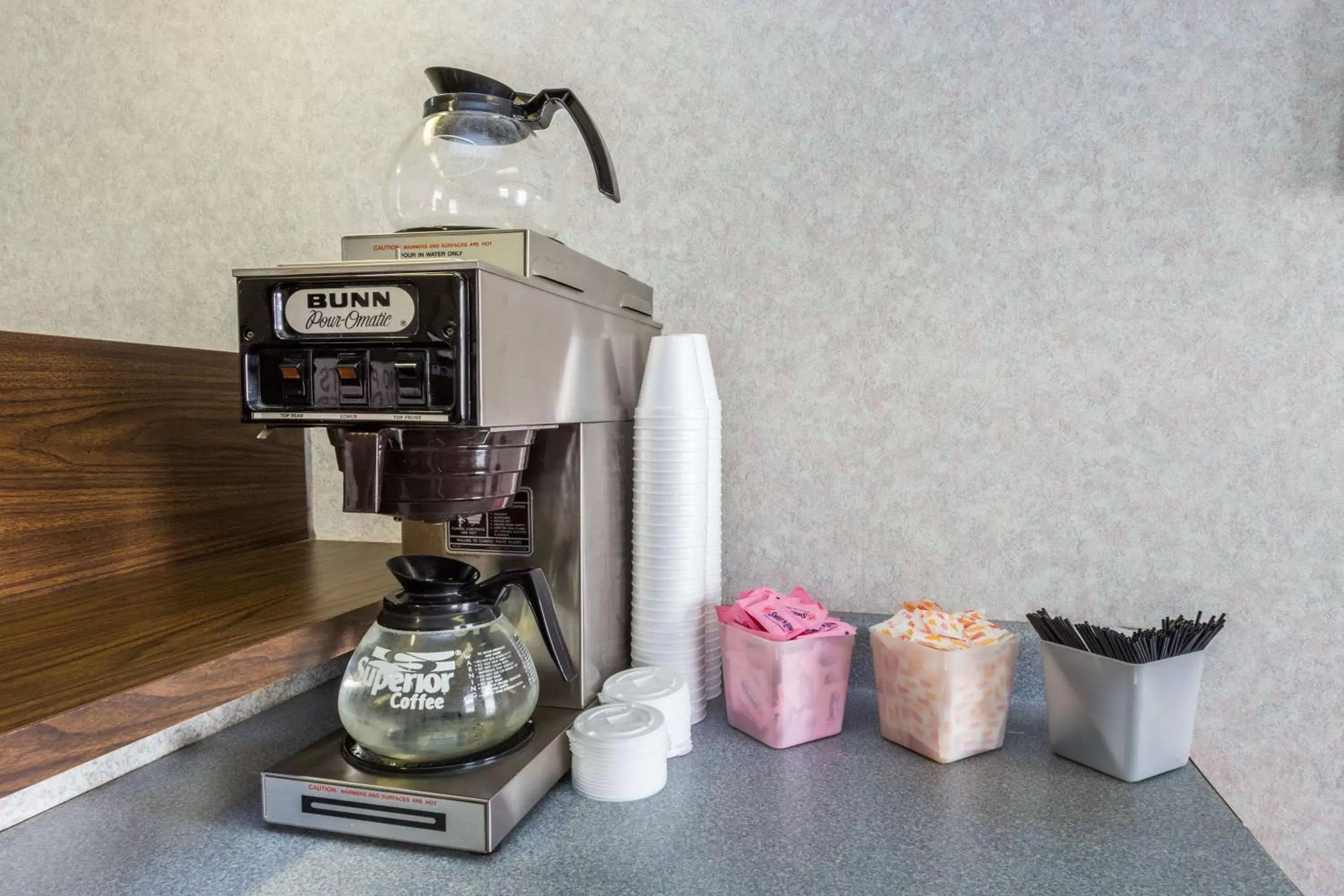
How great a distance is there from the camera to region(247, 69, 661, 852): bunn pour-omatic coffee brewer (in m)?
0.72

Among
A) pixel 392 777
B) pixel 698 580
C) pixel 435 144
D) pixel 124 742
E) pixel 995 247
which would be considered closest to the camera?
pixel 124 742

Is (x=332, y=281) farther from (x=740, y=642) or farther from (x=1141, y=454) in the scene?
(x=1141, y=454)

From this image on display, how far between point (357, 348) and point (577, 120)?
0.40m

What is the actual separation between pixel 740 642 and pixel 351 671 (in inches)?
16.0

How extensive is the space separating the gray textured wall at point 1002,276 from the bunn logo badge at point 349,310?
1.94ft

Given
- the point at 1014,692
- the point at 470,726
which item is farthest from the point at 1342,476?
the point at 470,726

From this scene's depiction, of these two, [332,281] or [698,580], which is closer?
[332,281]

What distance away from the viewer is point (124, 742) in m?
0.66

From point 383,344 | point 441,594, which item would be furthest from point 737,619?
point 383,344

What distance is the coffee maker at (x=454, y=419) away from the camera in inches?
27.9

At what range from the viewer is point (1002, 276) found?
114 centimetres

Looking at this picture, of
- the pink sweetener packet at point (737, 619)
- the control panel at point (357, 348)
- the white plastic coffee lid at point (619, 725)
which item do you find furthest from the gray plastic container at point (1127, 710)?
the control panel at point (357, 348)

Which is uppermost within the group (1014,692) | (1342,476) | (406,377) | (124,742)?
(406,377)

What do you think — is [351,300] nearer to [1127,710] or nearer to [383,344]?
[383,344]
